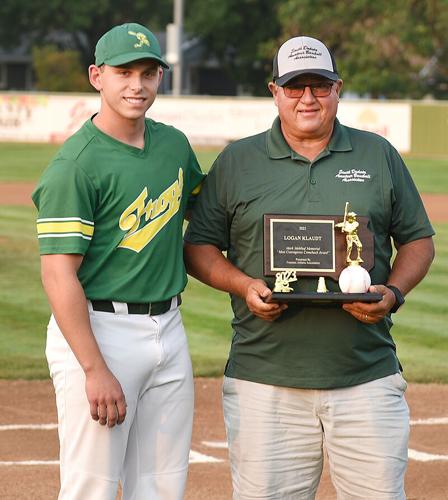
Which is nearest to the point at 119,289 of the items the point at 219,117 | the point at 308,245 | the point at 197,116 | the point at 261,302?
the point at 261,302

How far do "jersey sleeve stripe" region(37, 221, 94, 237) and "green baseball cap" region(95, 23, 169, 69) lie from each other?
623 mm

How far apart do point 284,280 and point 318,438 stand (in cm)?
65

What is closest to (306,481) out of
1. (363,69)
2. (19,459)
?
(19,459)

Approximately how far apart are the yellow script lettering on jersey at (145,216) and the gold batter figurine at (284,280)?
0.46 metres

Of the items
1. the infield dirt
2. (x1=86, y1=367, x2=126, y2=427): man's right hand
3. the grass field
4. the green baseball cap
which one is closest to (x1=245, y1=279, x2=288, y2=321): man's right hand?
(x1=86, y1=367, x2=126, y2=427): man's right hand

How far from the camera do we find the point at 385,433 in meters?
4.71

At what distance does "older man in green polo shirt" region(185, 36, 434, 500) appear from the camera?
4734 mm

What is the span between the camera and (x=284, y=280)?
464cm

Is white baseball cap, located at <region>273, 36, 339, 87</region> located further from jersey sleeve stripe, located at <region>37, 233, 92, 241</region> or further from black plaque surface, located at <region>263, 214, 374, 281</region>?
jersey sleeve stripe, located at <region>37, 233, 92, 241</region>

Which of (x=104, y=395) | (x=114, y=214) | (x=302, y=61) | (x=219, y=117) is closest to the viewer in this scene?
(x=104, y=395)

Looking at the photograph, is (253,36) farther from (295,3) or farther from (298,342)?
(298,342)

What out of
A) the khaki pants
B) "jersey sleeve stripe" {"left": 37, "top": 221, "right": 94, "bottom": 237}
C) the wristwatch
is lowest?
the khaki pants

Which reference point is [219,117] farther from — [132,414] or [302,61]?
[132,414]

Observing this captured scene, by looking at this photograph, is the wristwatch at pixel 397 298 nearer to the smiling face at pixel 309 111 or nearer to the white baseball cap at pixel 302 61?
the smiling face at pixel 309 111
